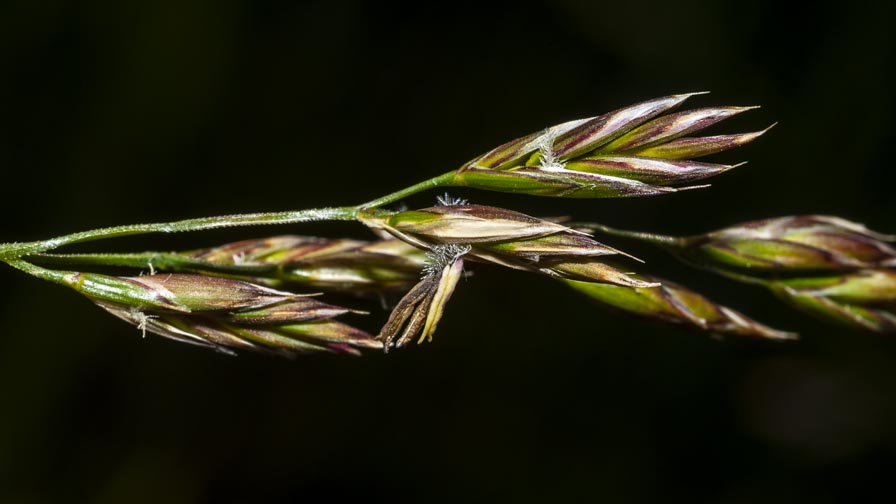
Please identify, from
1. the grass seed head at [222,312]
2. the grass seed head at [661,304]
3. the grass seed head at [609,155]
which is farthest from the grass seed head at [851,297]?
the grass seed head at [222,312]

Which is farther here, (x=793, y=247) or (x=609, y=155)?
(x=793, y=247)

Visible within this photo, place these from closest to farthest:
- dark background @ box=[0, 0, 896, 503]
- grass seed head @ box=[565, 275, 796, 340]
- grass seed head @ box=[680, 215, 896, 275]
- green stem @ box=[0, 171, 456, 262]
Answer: green stem @ box=[0, 171, 456, 262]
grass seed head @ box=[565, 275, 796, 340]
grass seed head @ box=[680, 215, 896, 275]
dark background @ box=[0, 0, 896, 503]

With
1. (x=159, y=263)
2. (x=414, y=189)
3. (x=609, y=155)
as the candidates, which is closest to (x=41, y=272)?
(x=159, y=263)

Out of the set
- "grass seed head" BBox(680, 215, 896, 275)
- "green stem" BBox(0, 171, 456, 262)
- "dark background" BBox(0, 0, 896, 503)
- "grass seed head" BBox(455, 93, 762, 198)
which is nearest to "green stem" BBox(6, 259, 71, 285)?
"green stem" BBox(0, 171, 456, 262)

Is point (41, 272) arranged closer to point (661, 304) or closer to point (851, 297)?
point (661, 304)

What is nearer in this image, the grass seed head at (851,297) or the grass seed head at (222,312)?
the grass seed head at (222,312)

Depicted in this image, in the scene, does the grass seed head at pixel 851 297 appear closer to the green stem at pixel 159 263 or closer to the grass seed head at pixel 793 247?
the grass seed head at pixel 793 247

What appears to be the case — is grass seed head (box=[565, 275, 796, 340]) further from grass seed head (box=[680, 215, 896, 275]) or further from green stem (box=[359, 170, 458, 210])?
green stem (box=[359, 170, 458, 210])

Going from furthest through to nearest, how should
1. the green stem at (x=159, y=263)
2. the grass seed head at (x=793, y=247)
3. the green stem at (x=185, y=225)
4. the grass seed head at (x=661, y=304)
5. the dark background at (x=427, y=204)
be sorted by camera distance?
1. the dark background at (x=427, y=204)
2. the grass seed head at (x=793, y=247)
3. the grass seed head at (x=661, y=304)
4. the green stem at (x=159, y=263)
5. the green stem at (x=185, y=225)

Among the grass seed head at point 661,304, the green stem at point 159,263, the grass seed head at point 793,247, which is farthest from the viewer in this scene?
the grass seed head at point 793,247
